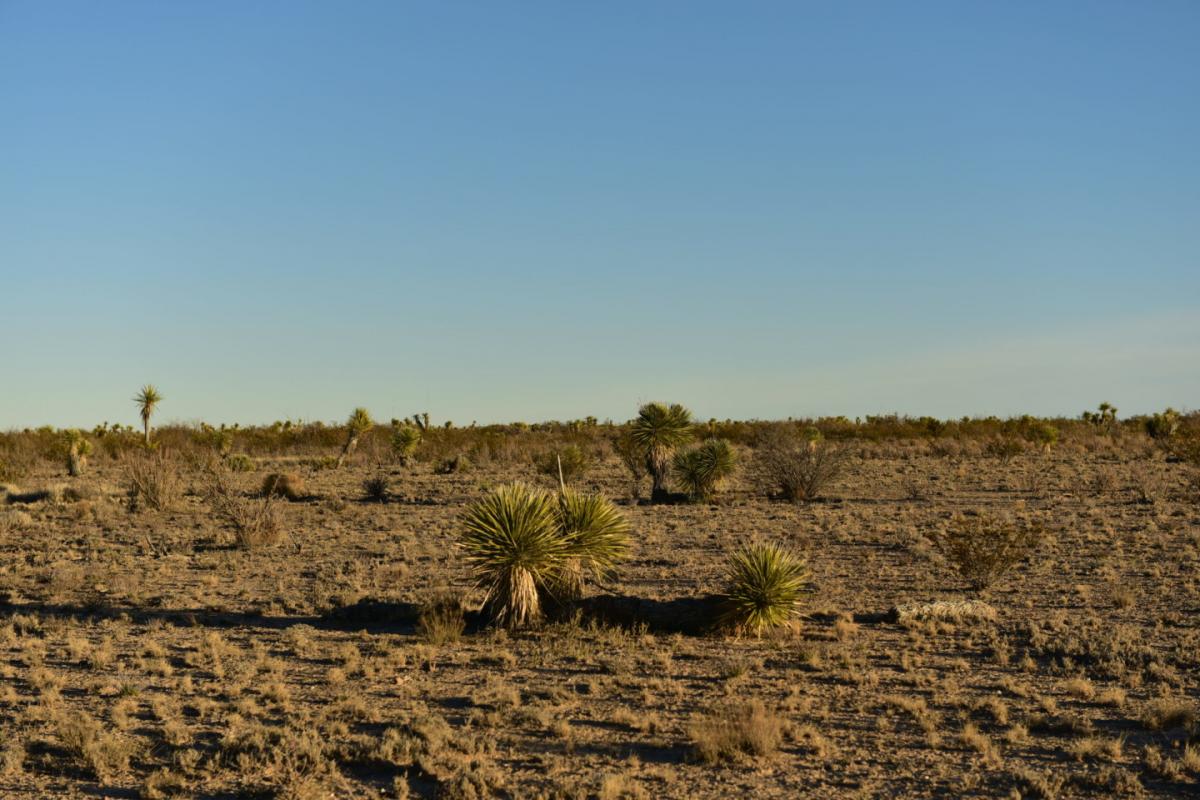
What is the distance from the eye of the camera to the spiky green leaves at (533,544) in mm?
12812

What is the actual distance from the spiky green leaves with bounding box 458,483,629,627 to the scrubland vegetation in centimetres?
4

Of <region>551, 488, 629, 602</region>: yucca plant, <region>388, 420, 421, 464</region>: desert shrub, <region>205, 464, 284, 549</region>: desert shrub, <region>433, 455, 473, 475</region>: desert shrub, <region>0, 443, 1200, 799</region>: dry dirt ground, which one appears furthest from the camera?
<region>388, 420, 421, 464</region>: desert shrub

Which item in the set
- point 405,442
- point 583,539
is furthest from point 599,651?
point 405,442

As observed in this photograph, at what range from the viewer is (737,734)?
28.4 ft

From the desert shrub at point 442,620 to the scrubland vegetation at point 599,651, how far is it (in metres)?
0.07

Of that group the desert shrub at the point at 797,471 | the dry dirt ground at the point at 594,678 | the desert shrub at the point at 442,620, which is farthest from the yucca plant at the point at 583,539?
the desert shrub at the point at 797,471

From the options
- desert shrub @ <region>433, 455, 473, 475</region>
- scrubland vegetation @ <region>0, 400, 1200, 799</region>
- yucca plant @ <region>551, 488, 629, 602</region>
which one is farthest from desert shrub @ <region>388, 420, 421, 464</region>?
yucca plant @ <region>551, 488, 629, 602</region>

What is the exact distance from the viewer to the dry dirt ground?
823 centimetres

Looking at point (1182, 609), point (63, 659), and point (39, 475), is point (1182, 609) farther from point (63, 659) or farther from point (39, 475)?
point (39, 475)

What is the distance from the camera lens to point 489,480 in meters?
33.6

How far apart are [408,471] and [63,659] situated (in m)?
26.8

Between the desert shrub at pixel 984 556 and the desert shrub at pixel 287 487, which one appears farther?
the desert shrub at pixel 287 487

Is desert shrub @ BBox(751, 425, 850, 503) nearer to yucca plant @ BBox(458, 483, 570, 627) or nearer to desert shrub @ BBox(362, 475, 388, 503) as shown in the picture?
desert shrub @ BBox(362, 475, 388, 503)

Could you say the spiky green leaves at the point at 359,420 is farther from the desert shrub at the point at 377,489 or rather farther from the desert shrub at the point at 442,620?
the desert shrub at the point at 442,620
